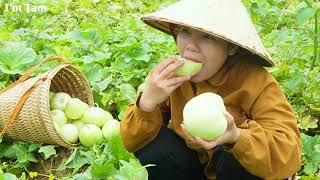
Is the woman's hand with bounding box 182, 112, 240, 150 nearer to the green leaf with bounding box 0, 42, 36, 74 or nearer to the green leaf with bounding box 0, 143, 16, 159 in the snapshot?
the green leaf with bounding box 0, 143, 16, 159

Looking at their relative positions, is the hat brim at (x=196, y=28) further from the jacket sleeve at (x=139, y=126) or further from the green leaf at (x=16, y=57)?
the green leaf at (x=16, y=57)

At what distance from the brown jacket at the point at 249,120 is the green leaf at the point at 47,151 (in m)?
0.72

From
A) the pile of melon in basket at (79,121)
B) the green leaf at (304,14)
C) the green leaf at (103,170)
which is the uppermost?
the green leaf at (304,14)

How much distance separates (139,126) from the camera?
216 cm

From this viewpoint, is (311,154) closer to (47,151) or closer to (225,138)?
(225,138)

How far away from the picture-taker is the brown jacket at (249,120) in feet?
6.28

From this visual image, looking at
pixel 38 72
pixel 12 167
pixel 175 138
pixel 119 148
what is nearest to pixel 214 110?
pixel 175 138

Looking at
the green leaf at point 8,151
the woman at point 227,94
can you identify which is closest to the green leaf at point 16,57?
the green leaf at point 8,151

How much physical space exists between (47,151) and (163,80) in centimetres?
118

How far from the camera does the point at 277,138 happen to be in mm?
1938

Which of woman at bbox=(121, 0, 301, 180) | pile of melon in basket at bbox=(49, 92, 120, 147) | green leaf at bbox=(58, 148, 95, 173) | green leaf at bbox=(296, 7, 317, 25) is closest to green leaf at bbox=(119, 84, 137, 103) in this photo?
pile of melon in basket at bbox=(49, 92, 120, 147)

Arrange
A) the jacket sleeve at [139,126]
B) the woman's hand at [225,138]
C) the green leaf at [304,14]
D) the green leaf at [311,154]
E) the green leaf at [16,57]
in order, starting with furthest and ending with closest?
the green leaf at [16,57], the green leaf at [304,14], the green leaf at [311,154], the jacket sleeve at [139,126], the woman's hand at [225,138]

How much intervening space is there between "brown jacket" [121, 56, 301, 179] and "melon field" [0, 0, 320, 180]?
21 centimetres

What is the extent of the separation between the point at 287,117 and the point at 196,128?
0.38 meters
